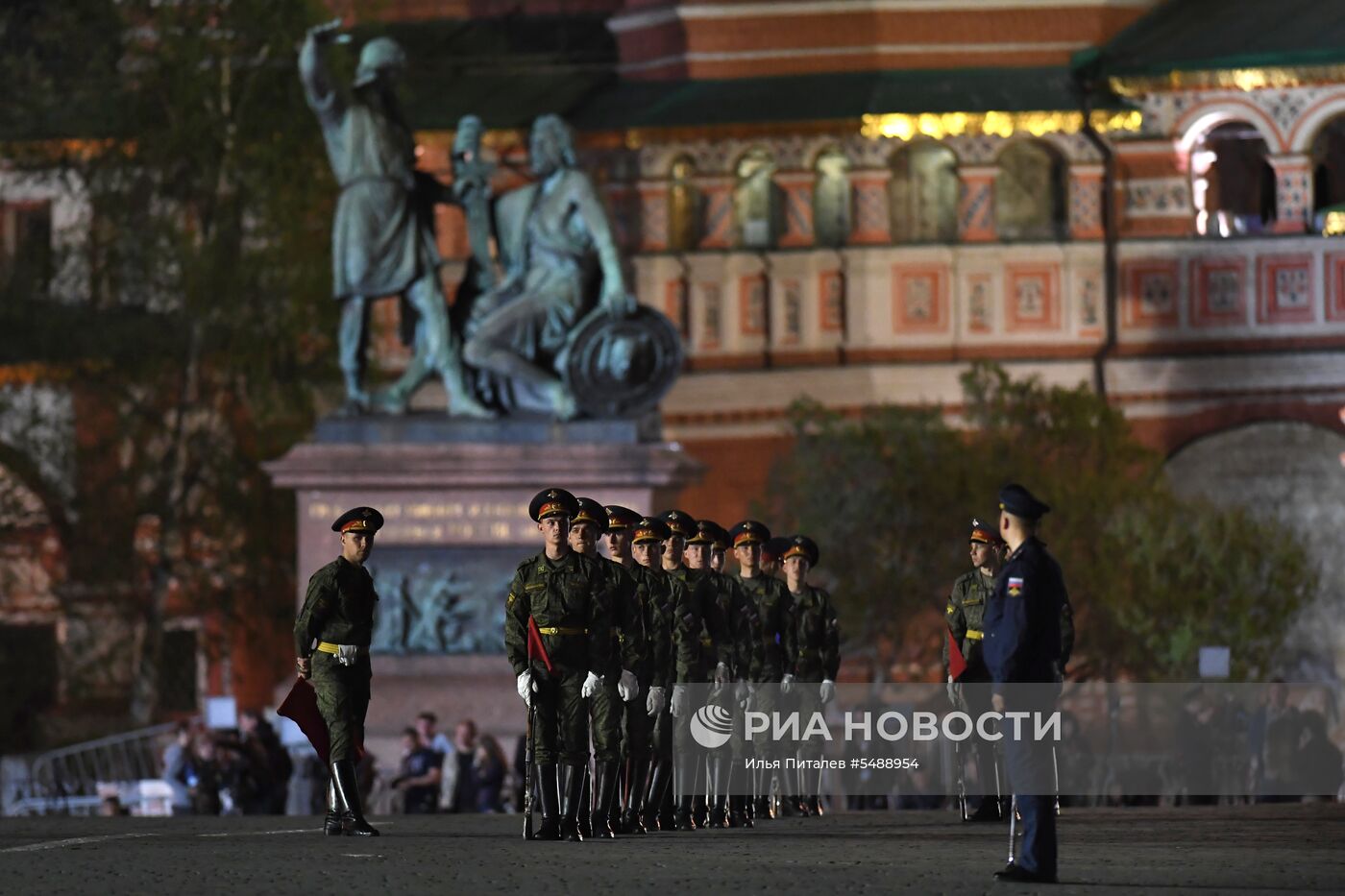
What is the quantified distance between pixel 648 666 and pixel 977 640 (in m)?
2.75

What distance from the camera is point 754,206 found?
170 feet

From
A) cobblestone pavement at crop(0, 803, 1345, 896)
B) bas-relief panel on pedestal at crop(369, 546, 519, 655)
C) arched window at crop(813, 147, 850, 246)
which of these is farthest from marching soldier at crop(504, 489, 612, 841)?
arched window at crop(813, 147, 850, 246)

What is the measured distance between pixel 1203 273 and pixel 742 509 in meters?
6.44

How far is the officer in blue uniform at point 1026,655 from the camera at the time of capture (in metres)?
19.2

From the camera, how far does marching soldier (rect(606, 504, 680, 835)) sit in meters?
24.0

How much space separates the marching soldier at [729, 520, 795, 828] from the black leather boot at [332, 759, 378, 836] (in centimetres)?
363

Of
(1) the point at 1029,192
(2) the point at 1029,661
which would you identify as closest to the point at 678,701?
(2) the point at 1029,661

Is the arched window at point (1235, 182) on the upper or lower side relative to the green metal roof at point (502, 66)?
lower

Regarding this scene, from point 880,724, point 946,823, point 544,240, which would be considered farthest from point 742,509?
point 946,823

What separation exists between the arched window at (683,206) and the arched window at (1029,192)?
12.6ft

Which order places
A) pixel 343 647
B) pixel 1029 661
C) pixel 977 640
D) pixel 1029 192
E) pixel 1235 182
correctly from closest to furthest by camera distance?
pixel 1029 661 < pixel 343 647 < pixel 977 640 < pixel 1029 192 < pixel 1235 182

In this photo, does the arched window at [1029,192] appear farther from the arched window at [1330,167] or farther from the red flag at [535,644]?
the red flag at [535,644]

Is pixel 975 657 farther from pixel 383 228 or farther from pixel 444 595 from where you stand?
pixel 383 228

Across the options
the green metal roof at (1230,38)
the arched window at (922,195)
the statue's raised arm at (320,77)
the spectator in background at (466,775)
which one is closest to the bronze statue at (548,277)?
the statue's raised arm at (320,77)
